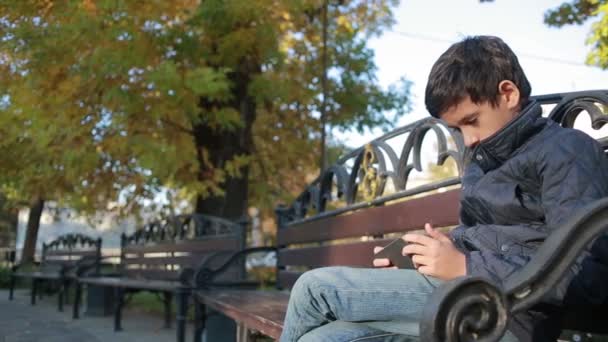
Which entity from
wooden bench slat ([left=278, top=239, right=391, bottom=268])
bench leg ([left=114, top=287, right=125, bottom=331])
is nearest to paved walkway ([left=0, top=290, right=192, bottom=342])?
bench leg ([left=114, top=287, right=125, bottom=331])

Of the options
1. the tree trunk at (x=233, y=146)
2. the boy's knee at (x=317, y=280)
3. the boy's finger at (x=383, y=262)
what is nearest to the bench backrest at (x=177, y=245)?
the tree trunk at (x=233, y=146)

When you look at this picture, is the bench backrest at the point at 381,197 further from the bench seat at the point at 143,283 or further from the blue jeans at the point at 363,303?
the bench seat at the point at 143,283

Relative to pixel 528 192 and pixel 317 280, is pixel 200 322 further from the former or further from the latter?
pixel 528 192

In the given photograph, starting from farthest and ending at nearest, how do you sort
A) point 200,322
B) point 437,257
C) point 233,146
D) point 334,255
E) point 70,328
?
point 233,146
point 70,328
point 200,322
point 334,255
point 437,257

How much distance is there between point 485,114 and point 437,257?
18.2 inches

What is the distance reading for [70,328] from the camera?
7398mm

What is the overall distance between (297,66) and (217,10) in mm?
2139

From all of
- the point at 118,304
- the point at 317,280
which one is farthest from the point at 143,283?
the point at 317,280

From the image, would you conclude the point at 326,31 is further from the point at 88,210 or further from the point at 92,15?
the point at 88,210

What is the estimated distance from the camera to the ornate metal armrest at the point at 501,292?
118 cm

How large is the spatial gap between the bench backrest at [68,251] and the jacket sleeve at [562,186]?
877 centimetres

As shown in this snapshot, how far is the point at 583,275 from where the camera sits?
1482 mm

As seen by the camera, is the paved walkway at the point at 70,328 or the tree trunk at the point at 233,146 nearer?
the paved walkway at the point at 70,328

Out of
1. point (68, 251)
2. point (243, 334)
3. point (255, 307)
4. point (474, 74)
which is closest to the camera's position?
point (474, 74)
